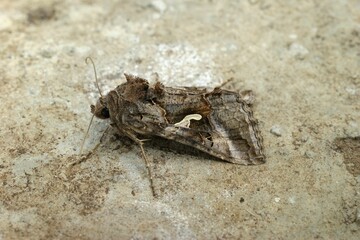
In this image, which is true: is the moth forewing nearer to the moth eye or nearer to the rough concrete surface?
the moth eye

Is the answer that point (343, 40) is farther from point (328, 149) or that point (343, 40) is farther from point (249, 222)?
point (249, 222)

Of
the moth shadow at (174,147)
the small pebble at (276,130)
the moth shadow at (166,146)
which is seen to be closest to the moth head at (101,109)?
the moth shadow at (166,146)

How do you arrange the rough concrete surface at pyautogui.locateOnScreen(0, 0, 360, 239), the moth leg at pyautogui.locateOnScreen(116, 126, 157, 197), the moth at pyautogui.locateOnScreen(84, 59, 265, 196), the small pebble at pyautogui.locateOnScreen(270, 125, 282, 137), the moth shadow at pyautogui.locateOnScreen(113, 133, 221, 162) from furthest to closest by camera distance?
the small pebble at pyautogui.locateOnScreen(270, 125, 282, 137), the moth shadow at pyautogui.locateOnScreen(113, 133, 221, 162), the moth at pyautogui.locateOnScreen(84, 59, 265, 196), the moth leg at pyautogui.locateOnScreen(116, 126, 157, 197), the rough concrete surface at pyautogui.locateOnScreen(0, 0, 360, 239)

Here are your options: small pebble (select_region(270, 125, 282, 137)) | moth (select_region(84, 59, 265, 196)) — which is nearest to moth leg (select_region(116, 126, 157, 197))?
moth (select_region(84, 59, 265, 196))

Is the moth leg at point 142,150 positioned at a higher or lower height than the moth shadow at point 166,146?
higher

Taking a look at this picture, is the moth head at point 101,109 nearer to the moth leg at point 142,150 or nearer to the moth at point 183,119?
the moth at point 183,119

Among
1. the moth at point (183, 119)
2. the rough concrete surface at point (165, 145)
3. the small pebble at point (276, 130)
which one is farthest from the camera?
the small pebble at point (276, 130)

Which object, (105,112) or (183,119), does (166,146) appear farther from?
(105,112)

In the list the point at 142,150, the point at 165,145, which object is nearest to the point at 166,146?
the point at 165,145
